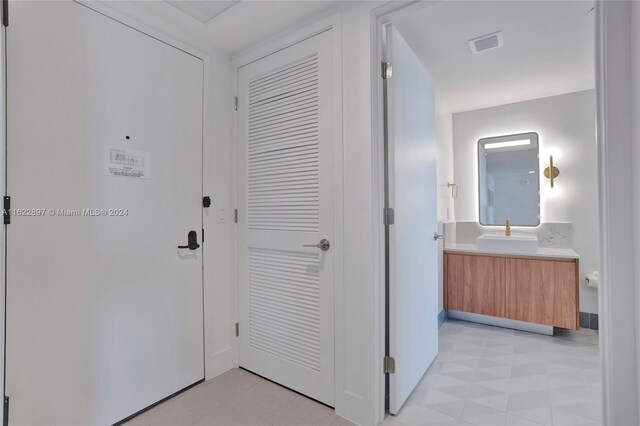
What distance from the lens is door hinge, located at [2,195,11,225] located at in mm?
1321

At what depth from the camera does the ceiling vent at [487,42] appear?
2059mm

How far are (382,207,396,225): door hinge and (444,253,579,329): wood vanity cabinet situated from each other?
1850 millimetres

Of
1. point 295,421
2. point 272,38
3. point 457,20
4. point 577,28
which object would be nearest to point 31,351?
point 295,421

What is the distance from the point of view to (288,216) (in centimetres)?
200

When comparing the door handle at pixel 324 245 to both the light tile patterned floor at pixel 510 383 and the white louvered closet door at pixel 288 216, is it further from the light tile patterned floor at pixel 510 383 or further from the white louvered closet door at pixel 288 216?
the light tile patterned floor at pixel 510 383

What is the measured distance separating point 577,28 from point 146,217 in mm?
2923

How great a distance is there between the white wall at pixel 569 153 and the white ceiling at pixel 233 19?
8.70 feet

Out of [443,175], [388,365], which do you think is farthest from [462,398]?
[443,175]

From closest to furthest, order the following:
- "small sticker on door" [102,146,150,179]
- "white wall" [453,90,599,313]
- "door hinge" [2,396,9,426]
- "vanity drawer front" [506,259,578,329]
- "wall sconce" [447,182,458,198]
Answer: "door hinge" [2,396,9,426] < "small sticker on door" [102,146,150,179] < "vanity drawer front" [506,259,578,329] < "white wall" [453,90,599,313] < "wall sconce" [447,182,458,198]

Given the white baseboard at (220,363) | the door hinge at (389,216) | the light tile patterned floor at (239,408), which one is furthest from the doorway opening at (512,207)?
the white baseboard at (220,363)

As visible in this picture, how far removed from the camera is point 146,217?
1812 millimetres

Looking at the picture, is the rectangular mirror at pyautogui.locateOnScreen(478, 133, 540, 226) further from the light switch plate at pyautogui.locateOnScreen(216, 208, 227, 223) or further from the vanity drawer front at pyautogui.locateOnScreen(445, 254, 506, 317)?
the light switch plate at pyautogui.locateOnScreen(216, 208, 227, 223)

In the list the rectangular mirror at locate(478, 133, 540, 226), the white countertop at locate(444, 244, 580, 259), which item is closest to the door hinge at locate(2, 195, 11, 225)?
the white countertop at locate(444, 244, 580, 259)

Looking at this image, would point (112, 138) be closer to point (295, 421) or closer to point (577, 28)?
point (295, 421)
